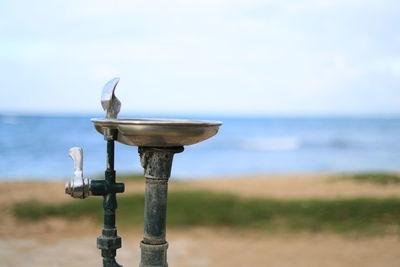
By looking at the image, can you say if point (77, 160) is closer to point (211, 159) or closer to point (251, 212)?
point (251, 212)

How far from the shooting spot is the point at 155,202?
5.89ft

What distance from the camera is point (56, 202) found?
582cm

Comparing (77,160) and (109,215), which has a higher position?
(77,160)

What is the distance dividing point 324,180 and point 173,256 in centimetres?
377

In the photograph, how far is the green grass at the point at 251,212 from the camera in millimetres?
5281

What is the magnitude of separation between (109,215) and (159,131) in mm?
360

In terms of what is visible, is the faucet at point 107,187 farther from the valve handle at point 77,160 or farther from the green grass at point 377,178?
the green grass at point 377,178

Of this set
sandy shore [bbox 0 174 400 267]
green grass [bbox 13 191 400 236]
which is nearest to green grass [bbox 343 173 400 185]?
green grass [bbox 13 191 400 236]

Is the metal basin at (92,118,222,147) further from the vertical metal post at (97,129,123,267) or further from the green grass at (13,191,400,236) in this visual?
the green grass at (13,191,400,236)

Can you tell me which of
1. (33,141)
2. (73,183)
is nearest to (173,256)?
(73,183)

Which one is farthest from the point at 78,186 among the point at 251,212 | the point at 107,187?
the point at 251,212

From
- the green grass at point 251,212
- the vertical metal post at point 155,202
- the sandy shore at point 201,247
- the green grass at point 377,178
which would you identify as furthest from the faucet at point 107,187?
the green grass at point 377,178

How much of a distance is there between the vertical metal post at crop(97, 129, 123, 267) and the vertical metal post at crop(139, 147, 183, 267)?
0.10 metres

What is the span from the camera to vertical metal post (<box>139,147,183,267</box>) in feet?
5.84
